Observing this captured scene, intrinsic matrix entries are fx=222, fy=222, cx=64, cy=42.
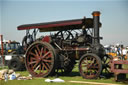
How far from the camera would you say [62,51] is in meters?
10.9

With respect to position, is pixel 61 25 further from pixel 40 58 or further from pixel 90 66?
pixel 90 66

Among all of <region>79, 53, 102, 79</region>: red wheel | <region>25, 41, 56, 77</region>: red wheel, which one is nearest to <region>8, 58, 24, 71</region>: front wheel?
<region>25, 41, 56, 77</region>: red wheel

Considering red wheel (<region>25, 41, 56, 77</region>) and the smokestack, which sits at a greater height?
the smokestack

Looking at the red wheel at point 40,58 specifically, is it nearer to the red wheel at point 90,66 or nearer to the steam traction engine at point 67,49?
the steam traction engine at point 67,49

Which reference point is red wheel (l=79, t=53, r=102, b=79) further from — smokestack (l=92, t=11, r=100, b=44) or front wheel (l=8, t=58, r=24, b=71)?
front wheel (l=8, t=58, r=24, b=71)

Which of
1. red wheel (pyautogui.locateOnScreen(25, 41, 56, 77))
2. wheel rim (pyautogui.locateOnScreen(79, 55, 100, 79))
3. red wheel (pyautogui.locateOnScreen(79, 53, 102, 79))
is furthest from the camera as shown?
red wheel (pyautogui.locateOnScreen(25, 41, 56, 77))

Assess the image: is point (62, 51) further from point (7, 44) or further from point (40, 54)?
point (7, 44)

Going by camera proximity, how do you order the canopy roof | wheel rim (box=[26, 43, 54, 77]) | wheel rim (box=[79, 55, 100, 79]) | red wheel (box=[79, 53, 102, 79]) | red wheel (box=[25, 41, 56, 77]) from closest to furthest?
red wheel (box=[79, 53, 102, 79]) < wheel rim (box=[79, 55, 100, 79]) < the canopy roof < red wheel (box=[25, 41, 56, 77]) < wheel rim (box=[26, 43, 54, 77])

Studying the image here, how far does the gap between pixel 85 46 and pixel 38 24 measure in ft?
9.06

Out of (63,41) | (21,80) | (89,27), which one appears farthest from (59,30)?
(21,80)

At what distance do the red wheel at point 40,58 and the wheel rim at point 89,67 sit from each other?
1.43 metres

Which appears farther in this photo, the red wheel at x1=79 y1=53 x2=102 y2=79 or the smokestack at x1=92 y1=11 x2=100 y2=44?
the smokestack at x1=92 y1=11 x2=100 y2=44

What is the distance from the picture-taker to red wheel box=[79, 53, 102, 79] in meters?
9.34

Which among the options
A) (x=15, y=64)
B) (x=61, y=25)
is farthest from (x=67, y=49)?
(x=15, y=64)
